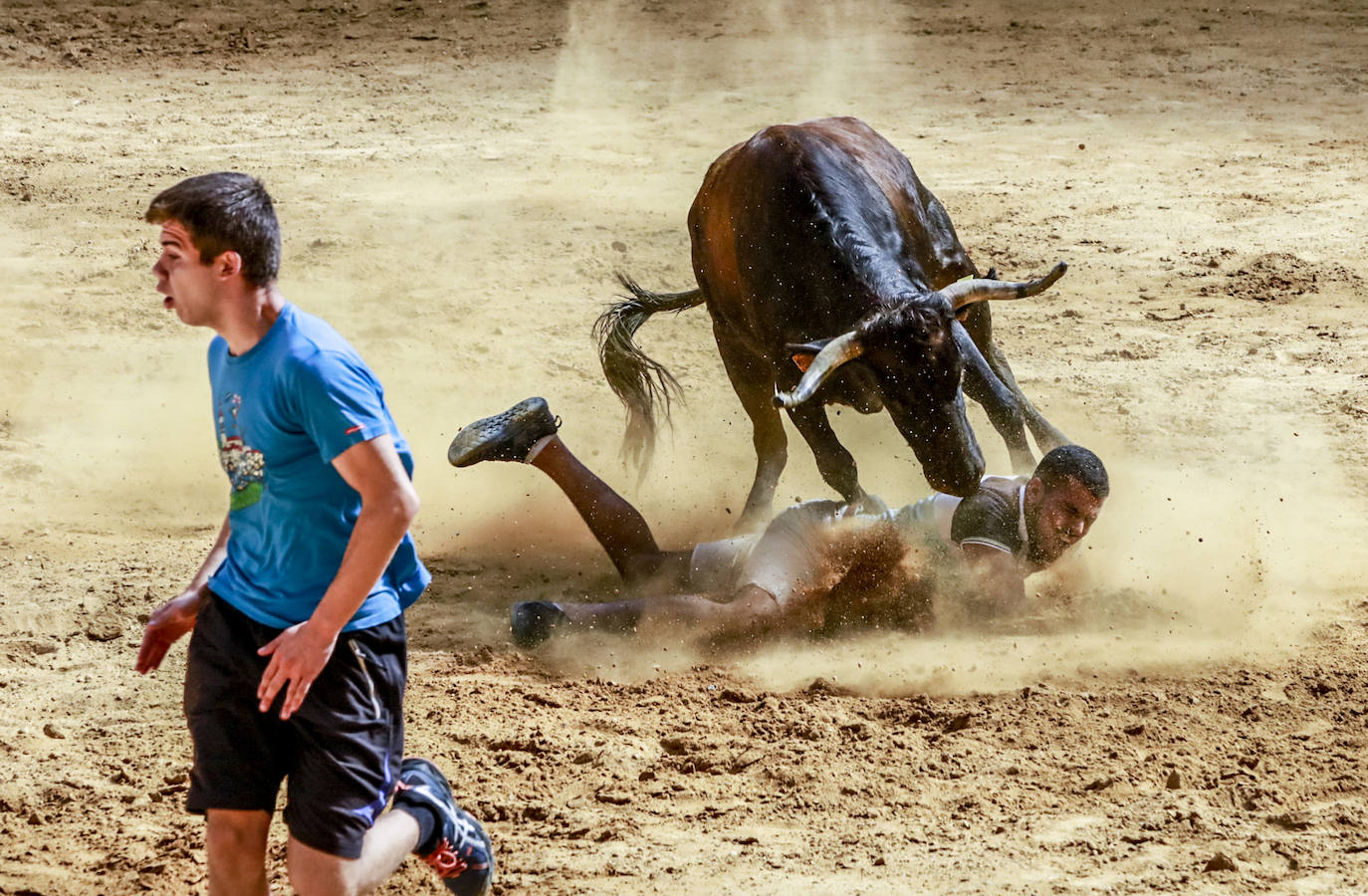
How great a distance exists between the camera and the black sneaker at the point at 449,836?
125 inches

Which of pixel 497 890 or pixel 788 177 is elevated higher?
pixel 788 177

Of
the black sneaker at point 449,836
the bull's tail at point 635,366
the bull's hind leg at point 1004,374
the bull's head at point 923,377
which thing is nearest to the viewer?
the black sneaker at point 449,836

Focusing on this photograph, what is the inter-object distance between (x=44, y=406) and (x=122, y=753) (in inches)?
144

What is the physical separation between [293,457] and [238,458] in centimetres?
14

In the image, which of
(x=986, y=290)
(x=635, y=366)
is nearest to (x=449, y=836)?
(x=986, y=290)

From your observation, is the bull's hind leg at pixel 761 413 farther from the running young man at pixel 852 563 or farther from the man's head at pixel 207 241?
the man's head at pixel 207 241

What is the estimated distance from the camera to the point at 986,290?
5703 millimetres

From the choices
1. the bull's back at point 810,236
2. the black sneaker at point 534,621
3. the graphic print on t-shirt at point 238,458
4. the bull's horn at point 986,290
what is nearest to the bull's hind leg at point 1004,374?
the bull's back at point 810,236

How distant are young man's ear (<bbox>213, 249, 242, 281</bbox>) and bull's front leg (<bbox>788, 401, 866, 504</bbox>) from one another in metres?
3.46

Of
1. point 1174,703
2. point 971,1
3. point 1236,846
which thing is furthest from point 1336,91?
point 1236,846

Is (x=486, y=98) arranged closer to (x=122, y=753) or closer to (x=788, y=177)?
(x=788, y=177)

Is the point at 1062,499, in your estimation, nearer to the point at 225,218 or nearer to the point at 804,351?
the point at 804,351

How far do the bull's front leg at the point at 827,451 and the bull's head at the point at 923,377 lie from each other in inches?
22.6

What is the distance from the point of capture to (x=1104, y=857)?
12.0 ft
